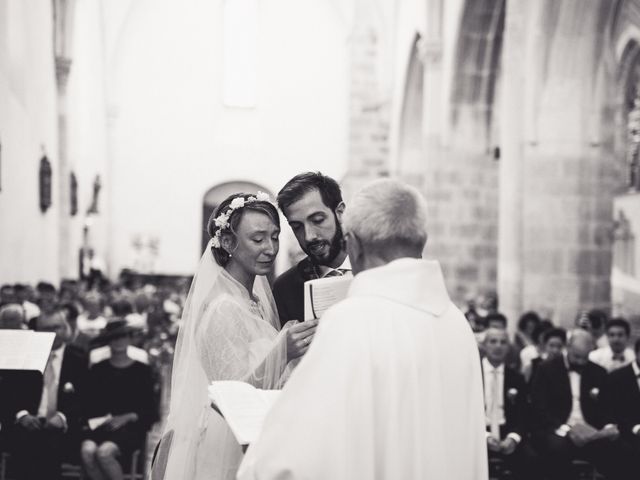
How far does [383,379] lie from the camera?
219 cm

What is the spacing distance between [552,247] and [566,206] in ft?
1.76

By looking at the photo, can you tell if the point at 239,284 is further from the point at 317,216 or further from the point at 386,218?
the point at 386,218

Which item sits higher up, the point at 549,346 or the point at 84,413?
the point at 549,346

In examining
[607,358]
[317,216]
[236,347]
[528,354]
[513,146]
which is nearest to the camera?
[236,347]

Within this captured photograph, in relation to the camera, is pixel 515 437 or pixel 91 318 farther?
pixel 91 318

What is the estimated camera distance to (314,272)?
3.62 metres

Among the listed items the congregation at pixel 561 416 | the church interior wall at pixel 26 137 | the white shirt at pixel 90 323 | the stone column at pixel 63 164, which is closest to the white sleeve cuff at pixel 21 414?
the congregation at pixel 561 416

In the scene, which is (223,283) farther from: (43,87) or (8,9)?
(43,87)

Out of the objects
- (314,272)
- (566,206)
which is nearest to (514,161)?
(566,206)

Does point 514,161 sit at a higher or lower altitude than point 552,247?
higher

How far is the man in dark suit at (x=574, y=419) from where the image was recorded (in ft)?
20.5

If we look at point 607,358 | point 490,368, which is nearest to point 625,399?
point 490,368

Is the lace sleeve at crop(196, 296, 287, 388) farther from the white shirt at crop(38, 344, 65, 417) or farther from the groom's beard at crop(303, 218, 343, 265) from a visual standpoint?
the white shirt at crop(38, 344, 65, 417)

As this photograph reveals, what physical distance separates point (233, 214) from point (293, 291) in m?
0.50
